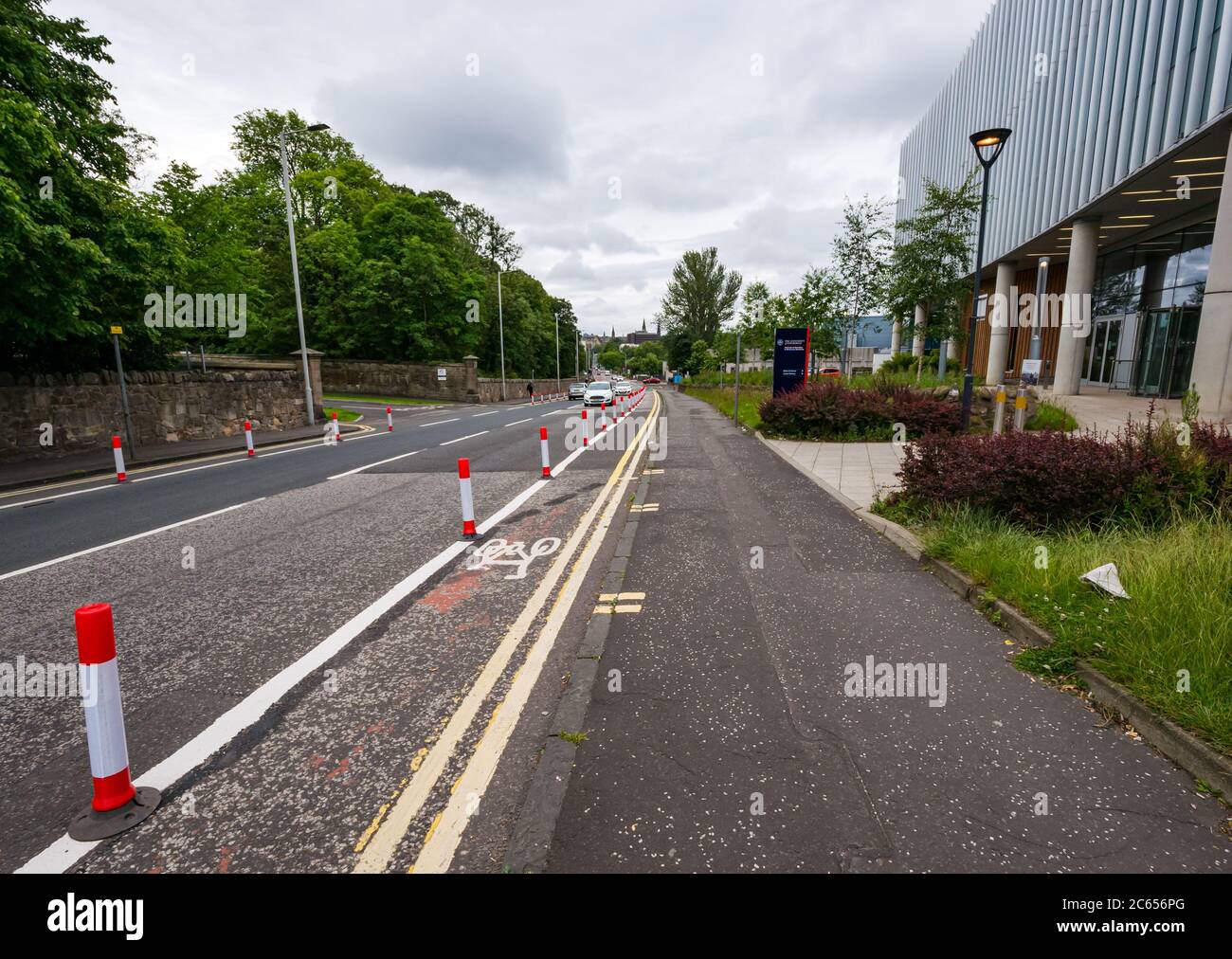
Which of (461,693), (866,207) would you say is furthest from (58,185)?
(866,207)

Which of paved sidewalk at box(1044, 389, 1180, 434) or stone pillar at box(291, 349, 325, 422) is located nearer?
paved sidewalk at box(1044, 389, 1180, 434)

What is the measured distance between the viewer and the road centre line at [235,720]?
7.75ft

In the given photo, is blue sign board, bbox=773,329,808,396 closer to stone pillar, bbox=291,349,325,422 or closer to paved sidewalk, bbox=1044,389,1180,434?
paved sidewalk, bbox=1044,389,1180,434

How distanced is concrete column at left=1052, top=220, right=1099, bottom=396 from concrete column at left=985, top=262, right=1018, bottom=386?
616 centimetres

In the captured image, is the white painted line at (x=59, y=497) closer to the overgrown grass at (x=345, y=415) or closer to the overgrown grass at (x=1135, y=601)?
the overgrown grass at (x=1135, y=601)

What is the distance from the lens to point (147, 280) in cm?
1421

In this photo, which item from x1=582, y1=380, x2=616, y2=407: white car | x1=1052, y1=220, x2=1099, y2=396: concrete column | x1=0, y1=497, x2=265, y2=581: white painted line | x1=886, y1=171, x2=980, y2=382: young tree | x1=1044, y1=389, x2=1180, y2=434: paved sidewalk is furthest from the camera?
x1=582, y1=380, x2=616, y2=407: white car

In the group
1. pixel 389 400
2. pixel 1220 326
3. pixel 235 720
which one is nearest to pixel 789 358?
pixel 1220 326

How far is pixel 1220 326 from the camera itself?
12766 mm

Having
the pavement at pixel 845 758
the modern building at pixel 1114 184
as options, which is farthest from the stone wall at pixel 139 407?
the modern building at pixel 1114 184

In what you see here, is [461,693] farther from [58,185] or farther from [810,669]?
[58,185]

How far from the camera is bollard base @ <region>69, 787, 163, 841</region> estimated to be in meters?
2.47

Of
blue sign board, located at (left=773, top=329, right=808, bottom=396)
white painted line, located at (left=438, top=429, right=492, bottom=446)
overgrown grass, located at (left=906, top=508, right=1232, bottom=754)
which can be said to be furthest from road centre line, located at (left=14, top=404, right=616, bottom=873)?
blue sign board, located at (left=773, top=329, right=808, bottom=396)
